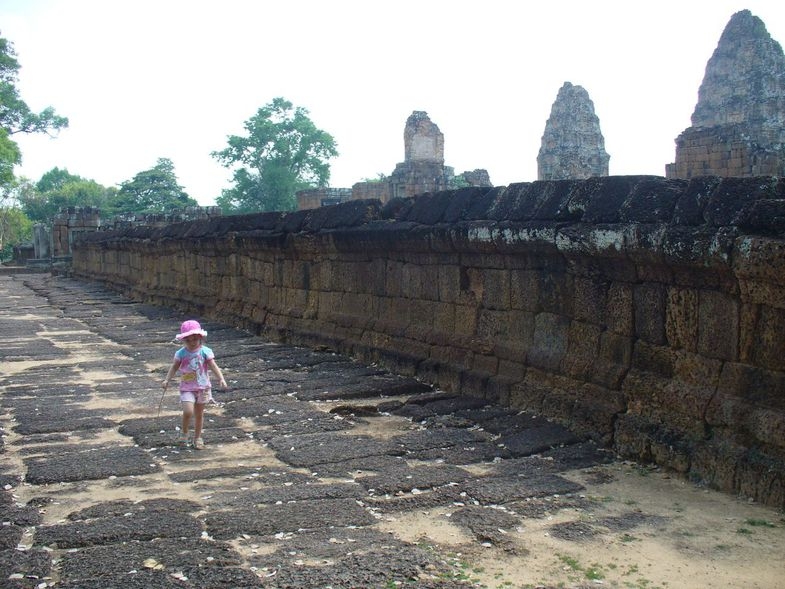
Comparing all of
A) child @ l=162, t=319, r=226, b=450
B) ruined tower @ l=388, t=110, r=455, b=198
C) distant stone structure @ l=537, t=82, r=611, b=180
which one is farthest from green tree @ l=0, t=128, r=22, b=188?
child @ l=162, t=319, r=226, b=450

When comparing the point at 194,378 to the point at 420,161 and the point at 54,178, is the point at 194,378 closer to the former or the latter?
the point at 420,161

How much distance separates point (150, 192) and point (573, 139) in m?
45.4

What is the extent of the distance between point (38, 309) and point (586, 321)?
1432 cm

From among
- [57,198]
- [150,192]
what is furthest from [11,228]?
[57,198]

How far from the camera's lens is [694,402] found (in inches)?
203

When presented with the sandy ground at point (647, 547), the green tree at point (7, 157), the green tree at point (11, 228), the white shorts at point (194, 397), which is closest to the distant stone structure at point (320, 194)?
the green tree at point (7, 157)

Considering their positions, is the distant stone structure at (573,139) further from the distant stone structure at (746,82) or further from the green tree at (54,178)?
the green tree at (54,178)

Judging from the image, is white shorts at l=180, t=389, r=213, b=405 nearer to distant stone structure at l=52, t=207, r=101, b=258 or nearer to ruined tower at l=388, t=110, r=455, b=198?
ruined tower at l=388, t=110, r=455, b=198

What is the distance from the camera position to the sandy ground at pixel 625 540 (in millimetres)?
3643

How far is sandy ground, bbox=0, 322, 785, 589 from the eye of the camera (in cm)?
364

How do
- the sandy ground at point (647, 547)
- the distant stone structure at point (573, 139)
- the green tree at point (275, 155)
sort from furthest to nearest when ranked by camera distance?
the green tree at point (275, 155), the distant stone structure at point (573, 139), the sandy ground at point (647, 547)

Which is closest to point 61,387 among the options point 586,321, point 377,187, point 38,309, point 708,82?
point 586,321

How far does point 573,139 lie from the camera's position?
34.5 metres

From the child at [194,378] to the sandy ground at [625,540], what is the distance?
3.04 feet
